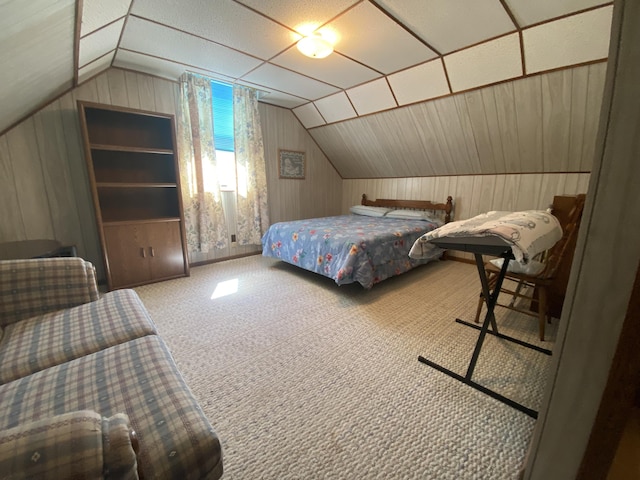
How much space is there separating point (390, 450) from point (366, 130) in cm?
386

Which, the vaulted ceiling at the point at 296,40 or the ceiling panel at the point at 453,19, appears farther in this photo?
the ceiling panel at the point at 453,19

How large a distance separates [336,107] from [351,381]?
3608mm

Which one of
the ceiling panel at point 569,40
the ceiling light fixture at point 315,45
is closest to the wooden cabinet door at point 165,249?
the ceiling light fixture at point 315,45

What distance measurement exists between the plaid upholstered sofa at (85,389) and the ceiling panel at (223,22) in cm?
190

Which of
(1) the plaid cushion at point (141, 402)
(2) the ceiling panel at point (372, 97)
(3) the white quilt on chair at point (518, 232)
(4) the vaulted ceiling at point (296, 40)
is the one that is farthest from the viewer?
(2) the ceiling panel at point (372, 97)

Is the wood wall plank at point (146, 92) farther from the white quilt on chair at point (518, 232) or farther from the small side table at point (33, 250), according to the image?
the white quilt on chair at point (518, 232)

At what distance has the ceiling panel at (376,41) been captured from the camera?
200 cm

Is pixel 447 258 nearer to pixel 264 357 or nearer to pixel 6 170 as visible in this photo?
pixel 264 357

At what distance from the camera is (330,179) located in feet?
17.2

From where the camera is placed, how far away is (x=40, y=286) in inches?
54.5

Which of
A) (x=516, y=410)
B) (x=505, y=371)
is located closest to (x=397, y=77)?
(x=505, y=371)

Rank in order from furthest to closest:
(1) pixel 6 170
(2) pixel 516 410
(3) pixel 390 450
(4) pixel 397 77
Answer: (4) pixel 397 77
(1) pixel 6 170
(2) pixel 516 410
(3) pixel 390 450

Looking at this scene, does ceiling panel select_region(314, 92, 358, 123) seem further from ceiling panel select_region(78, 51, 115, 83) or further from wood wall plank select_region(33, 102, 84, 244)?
wood wall plank select_region(33, 102, 84, 244)

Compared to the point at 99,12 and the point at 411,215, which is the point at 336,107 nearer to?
the point at 411,215
